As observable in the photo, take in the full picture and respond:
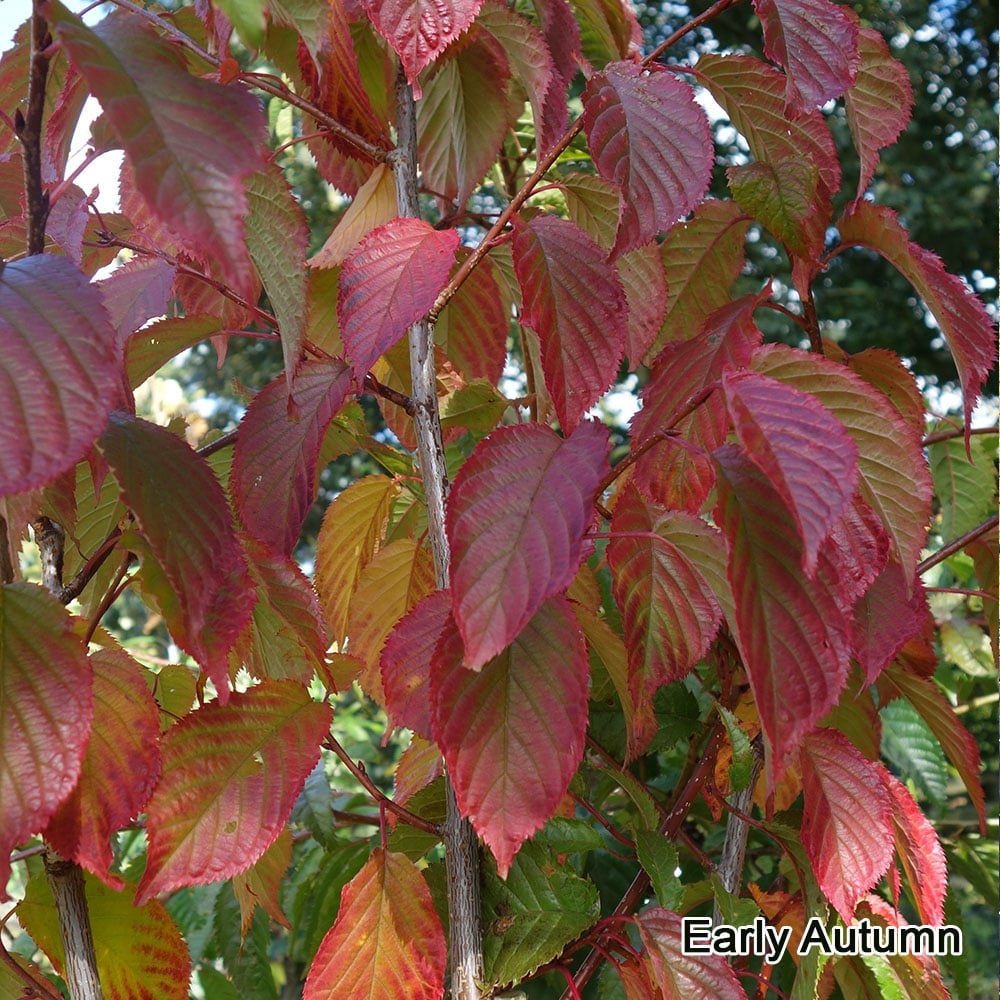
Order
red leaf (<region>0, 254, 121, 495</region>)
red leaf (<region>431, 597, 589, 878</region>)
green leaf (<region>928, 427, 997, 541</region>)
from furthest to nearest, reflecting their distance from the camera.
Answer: green leaf (<region>928, 427, 997, 541</region>) < red leaf (<region>431, 597, 589, 878</region>) < red leaf (<region>0, 254, 121, 495</region>)

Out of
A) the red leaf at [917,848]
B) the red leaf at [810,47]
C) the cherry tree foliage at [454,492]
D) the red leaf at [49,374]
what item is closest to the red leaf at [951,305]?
the cherry tree foliage at [454,492]

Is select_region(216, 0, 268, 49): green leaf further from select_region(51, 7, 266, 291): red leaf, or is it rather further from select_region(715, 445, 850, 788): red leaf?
select_region(715, 445, 850, 788): red leaf

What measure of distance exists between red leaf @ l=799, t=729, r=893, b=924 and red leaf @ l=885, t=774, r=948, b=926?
3cm

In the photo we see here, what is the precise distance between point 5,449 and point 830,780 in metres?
0.46

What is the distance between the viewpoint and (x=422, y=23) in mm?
533

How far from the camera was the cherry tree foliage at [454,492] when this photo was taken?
43 cm

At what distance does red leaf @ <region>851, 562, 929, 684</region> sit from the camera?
23.8 inches

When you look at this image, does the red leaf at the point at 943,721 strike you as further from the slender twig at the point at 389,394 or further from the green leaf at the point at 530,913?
the slender twig at the point at 389,394

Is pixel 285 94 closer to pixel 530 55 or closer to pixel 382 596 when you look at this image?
pixel 530 55

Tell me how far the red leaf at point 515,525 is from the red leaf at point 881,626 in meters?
0.21

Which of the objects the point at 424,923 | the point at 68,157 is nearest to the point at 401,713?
the point at 424,923

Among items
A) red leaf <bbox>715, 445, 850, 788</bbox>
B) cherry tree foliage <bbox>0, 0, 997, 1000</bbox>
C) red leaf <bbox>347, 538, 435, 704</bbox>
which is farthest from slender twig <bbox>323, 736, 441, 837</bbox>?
red leaf <bbox>715, 445, 850, 788</bbox>

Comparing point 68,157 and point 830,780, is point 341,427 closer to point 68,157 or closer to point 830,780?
point 68,157

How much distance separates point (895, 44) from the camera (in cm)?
535
